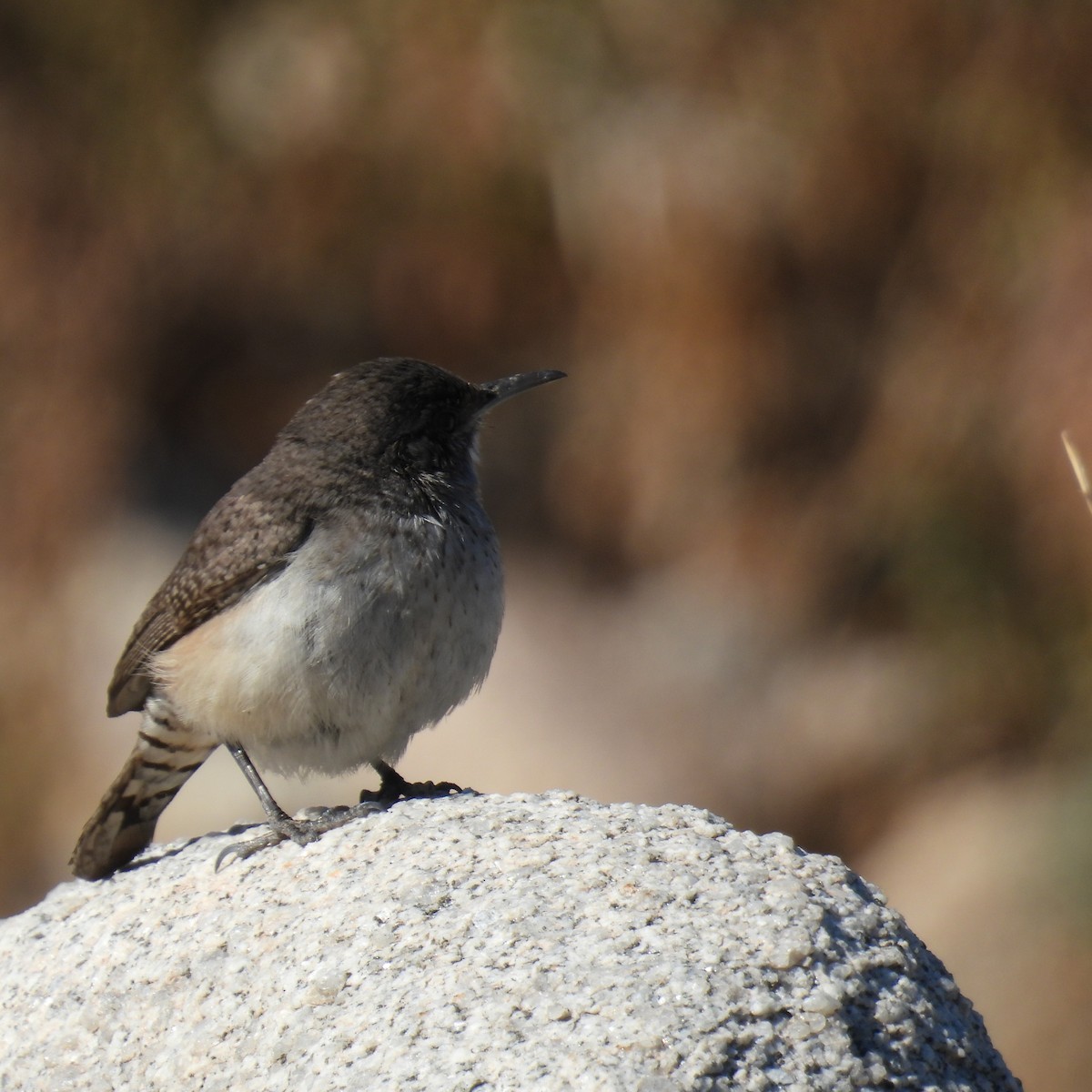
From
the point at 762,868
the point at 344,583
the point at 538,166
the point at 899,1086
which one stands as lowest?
the point at 899,1086

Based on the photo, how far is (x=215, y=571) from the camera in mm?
4934

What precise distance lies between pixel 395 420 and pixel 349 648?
3.77 ft

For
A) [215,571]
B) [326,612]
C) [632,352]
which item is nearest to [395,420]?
[215,571]

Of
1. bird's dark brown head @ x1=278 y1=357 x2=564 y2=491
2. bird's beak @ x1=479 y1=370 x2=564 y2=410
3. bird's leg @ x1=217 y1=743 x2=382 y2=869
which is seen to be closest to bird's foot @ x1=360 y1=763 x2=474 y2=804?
bird's leg @ x1=217 y1=743 x2=382 y2=869

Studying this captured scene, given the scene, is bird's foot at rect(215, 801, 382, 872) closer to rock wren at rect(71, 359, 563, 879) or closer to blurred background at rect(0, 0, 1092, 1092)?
rock wren at rect(71, 359, 563, 879)

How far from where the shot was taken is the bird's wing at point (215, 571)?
15.7 ft

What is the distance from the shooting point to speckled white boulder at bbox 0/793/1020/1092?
2883 millimetres

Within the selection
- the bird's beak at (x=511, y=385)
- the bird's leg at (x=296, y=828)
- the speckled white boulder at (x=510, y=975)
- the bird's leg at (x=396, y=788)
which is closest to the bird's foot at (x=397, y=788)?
the bird's leg at (x=396, y=788)

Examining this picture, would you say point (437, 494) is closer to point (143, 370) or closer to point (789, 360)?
point (789, 360)

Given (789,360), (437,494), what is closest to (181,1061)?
(437,494)

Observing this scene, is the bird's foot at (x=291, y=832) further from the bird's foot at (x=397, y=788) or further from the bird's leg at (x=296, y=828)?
the bird's foot at (x=397, y=788)

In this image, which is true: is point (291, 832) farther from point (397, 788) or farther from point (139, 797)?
point (139, 797)

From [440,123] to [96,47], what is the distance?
2401 millimetres

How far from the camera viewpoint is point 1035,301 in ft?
28.3
